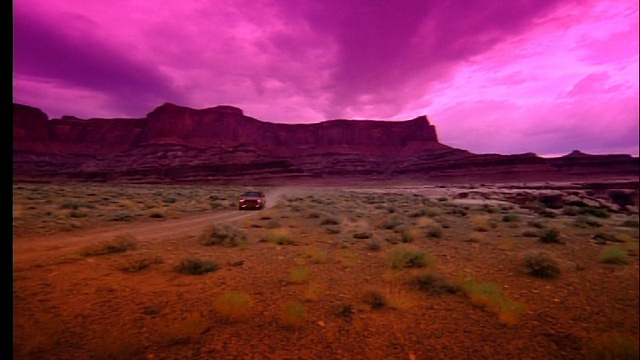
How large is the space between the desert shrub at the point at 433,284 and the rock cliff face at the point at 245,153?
91.7 meters

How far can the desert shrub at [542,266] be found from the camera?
6.95 meters

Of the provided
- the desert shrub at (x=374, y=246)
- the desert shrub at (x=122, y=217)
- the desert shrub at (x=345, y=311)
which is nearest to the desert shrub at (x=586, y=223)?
the desert shrub at (x=374, y=246)

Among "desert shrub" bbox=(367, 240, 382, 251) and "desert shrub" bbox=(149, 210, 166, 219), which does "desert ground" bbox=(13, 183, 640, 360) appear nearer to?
"desert shrub" bbox=(367, 240, 382, 251)

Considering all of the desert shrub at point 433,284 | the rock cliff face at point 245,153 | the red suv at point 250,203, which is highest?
the rock cliff face at point 245,153

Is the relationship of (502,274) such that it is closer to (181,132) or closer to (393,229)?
(393,229)

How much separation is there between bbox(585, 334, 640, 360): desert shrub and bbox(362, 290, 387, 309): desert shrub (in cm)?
273

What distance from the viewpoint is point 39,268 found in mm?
6652

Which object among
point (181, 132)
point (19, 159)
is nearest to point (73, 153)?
point (19, 159)

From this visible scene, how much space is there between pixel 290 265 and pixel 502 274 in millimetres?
5013

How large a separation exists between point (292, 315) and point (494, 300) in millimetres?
3547

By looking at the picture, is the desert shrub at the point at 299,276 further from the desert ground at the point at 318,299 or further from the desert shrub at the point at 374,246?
the desert shrub at the point at 374,246

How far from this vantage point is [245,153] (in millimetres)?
107688

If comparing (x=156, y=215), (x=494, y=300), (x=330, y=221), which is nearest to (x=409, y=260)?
(x=494, y=300)

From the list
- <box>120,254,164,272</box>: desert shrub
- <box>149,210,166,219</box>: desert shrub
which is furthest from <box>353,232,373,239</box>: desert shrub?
<box>149,210,166,219</box>: desert shrub
